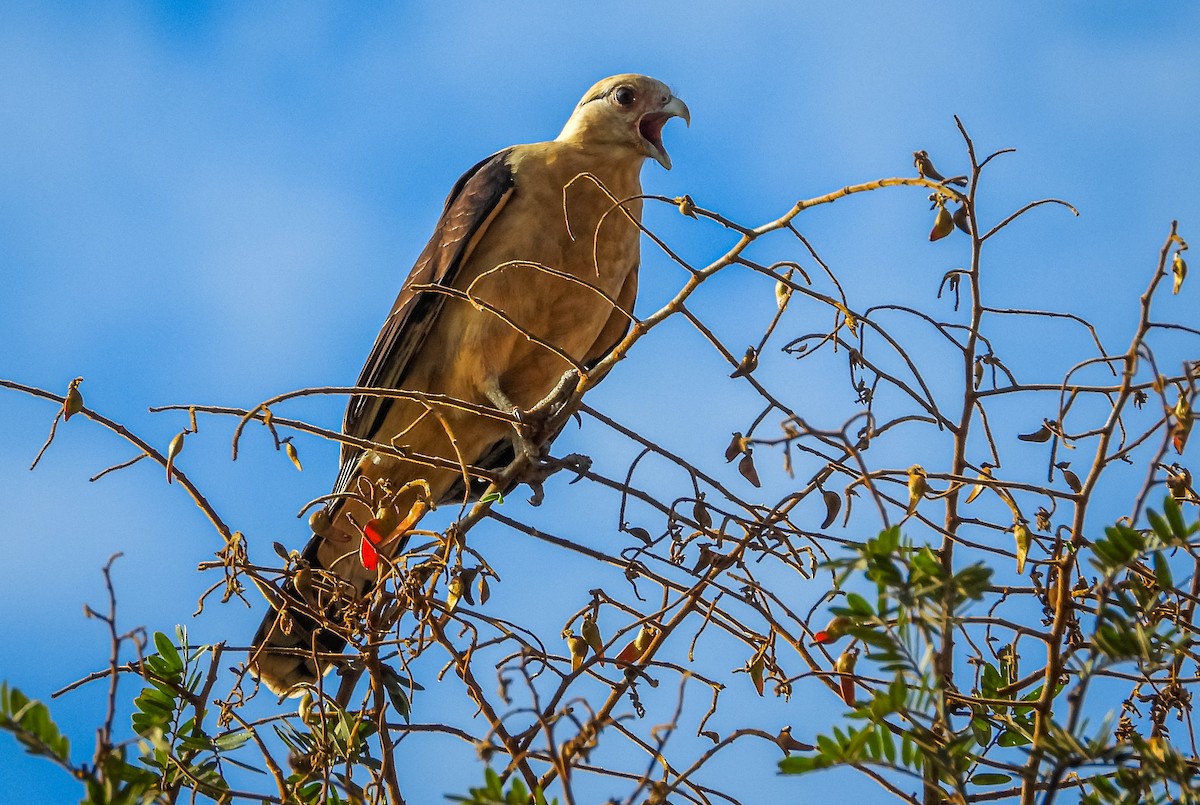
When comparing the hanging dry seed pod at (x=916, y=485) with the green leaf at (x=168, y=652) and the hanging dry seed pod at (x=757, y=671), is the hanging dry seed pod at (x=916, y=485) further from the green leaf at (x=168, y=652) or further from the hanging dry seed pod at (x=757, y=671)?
the green leaf at (x=168, y=652)

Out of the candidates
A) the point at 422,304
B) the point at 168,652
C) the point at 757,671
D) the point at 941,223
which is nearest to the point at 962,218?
the point at 941,223

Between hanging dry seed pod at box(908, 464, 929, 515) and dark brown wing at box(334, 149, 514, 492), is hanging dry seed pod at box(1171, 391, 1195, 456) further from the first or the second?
dark brown wing at box(334, 149, 514, 492)

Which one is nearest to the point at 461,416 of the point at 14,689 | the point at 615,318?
the point at 615,318

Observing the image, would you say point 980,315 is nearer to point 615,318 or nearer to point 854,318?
point 854,318

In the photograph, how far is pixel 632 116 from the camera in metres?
4.59

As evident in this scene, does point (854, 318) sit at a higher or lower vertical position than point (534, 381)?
lower

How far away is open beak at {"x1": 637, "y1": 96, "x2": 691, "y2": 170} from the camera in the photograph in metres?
4.50

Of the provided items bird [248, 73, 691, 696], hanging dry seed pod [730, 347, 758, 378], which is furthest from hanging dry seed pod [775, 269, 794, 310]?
bird [248, 73, 691, 696]

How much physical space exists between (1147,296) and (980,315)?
0.39 meters

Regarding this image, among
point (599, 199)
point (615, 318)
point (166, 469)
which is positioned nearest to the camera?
point (166, 469)

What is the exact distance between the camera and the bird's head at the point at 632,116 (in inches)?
178

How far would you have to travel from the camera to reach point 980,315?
2.06 meters

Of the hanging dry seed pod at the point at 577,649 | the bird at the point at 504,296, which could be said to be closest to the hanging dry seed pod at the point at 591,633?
the hanging dry seed pod at the point at 577,649

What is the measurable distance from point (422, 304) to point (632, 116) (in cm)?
105
